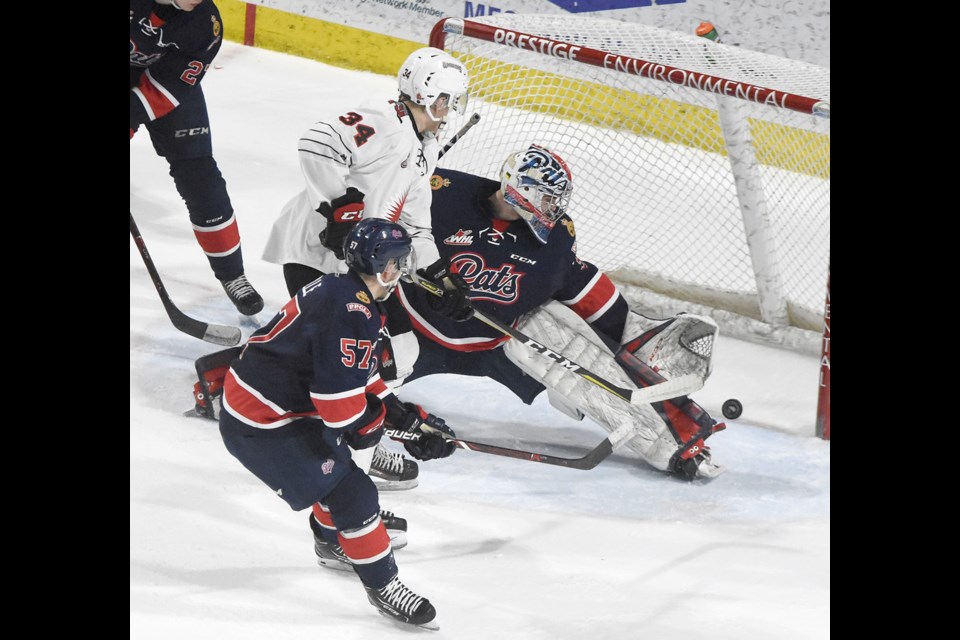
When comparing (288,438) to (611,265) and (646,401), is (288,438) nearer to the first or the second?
(646,401)

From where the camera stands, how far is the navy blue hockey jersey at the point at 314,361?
2.96 meters

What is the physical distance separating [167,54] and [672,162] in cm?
194

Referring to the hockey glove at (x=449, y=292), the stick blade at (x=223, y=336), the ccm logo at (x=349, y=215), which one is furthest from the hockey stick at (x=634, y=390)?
the stick blade at (x=223, y=336)

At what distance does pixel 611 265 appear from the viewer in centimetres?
510

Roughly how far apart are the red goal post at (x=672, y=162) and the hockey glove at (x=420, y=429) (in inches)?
70.5

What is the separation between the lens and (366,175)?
3.81 metres

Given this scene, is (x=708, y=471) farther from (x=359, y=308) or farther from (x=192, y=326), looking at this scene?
(x=192, y=326)

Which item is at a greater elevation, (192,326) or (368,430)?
(368,430)

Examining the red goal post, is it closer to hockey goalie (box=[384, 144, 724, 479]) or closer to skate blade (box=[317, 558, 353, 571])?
hockey goalie (box=[384, 144, 724, 479])

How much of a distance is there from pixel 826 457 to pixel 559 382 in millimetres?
820

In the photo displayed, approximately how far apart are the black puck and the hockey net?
61cm

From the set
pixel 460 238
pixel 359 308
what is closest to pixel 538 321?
pixel 460 238

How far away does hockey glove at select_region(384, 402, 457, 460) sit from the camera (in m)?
3.20
